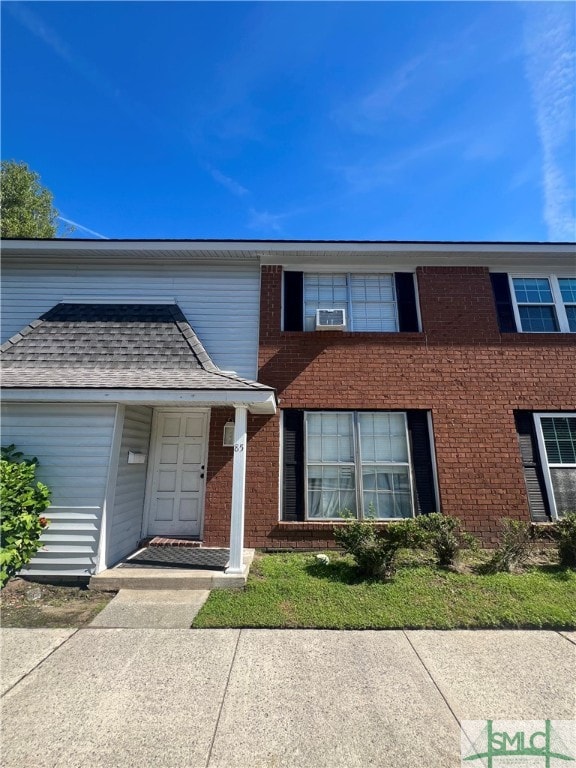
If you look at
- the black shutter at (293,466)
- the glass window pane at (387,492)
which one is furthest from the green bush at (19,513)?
the glass window pane at (387,492)

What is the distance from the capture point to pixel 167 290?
7.54 meters

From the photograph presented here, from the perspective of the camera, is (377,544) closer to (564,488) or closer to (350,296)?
(564,488)

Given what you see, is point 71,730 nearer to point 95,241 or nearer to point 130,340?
point 130,340

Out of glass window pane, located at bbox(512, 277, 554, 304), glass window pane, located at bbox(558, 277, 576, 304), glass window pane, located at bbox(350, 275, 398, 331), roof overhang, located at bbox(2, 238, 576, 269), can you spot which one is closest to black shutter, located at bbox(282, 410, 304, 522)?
glass window pane, located at bbox(350, 275, 398, 331)

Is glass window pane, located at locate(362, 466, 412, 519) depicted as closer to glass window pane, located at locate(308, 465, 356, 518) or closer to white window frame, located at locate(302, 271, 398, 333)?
glass window pane, located at locate(308, 465, 356, 518)

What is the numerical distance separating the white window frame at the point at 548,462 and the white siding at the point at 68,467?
25.3 ft

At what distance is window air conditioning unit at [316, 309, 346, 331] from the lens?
7.12 m

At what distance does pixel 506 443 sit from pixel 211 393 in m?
5.62

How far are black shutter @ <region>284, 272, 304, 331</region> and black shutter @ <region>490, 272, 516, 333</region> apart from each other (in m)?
4.20

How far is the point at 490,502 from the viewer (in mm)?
6395

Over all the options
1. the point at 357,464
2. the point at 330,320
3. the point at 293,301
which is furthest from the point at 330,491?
the point at 293,301

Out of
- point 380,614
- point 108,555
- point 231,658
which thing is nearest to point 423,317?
point 380,614

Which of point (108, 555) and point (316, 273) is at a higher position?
point (316, 273)

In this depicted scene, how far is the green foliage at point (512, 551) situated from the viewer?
5180 millimetres
